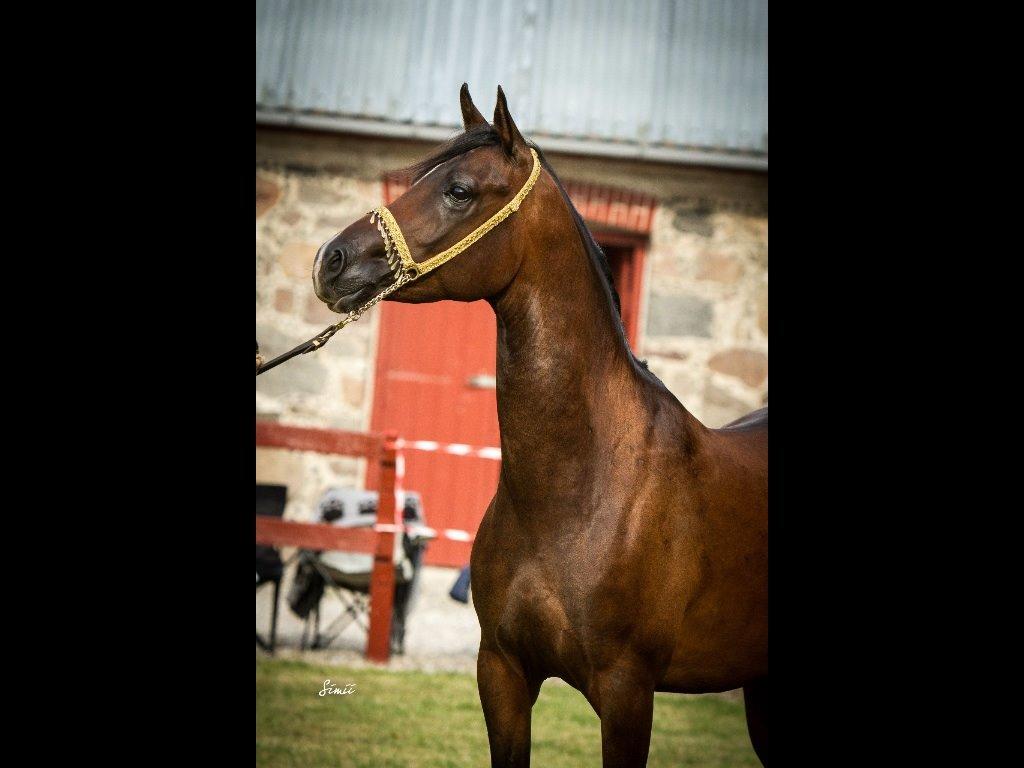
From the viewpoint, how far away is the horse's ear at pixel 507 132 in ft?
6.64

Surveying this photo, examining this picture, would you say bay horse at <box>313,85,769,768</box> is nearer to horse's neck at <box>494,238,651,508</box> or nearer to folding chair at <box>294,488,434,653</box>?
horse's neck at <box>494,238,651,508</box>

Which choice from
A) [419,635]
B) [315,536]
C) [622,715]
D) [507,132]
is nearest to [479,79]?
[315,536]

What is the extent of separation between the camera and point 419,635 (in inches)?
221

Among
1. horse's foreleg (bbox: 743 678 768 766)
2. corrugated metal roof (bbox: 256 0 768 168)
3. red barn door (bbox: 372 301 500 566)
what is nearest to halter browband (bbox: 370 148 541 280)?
horse's foreleg (bbox: 743 678 768 766)

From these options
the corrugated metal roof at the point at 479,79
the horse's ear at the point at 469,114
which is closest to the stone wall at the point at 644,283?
the corrugated metal roof at the point at 479,79

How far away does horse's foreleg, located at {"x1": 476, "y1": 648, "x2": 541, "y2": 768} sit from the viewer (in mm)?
2188

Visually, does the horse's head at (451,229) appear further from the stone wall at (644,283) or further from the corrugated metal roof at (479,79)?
the stone wall at (644,283)

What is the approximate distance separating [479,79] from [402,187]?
85 cm

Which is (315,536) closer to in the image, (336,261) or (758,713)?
(758,713)
